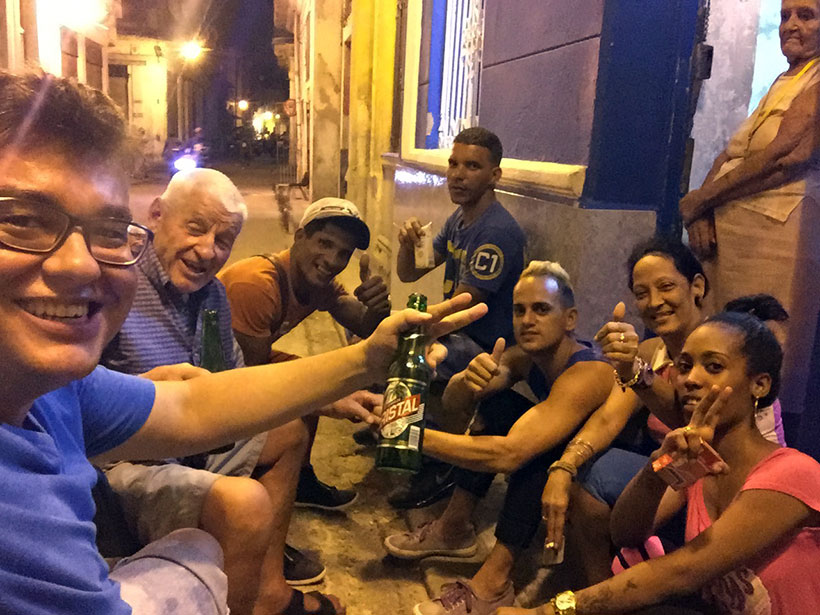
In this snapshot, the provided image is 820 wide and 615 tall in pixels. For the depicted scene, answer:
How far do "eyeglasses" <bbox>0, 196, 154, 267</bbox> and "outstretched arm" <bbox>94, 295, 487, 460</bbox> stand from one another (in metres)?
0.50

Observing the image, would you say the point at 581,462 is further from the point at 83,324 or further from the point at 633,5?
the point at 633,5

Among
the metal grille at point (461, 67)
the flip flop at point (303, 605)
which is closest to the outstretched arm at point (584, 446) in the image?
the flip flop at point (303, 605)

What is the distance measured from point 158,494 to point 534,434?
119 centimetres

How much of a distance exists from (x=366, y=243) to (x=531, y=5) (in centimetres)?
156

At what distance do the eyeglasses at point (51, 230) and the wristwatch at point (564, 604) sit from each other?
1.43m

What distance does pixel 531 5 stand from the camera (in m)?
3.77

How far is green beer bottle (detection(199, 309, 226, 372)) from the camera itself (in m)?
2.37

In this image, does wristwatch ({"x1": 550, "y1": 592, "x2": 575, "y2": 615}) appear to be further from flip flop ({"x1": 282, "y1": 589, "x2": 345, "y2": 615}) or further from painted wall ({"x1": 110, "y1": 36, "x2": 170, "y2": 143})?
painted wall ({"x1": 110, "y1": 36, "x2": 170, "y2": 143})

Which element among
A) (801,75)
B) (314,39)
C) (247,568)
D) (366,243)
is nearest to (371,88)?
(314,39)

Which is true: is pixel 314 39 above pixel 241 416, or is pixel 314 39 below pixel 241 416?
above

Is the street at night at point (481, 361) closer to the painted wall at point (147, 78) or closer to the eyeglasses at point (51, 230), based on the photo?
the eyeglasses at point (51, 230)

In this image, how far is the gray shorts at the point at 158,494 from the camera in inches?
72.0

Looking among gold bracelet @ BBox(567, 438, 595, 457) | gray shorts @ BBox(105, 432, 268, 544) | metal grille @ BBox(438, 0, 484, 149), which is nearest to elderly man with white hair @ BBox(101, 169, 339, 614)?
gray shorts @ BBox(105, 432, 268, 544)

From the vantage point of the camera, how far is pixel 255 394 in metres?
1.63
